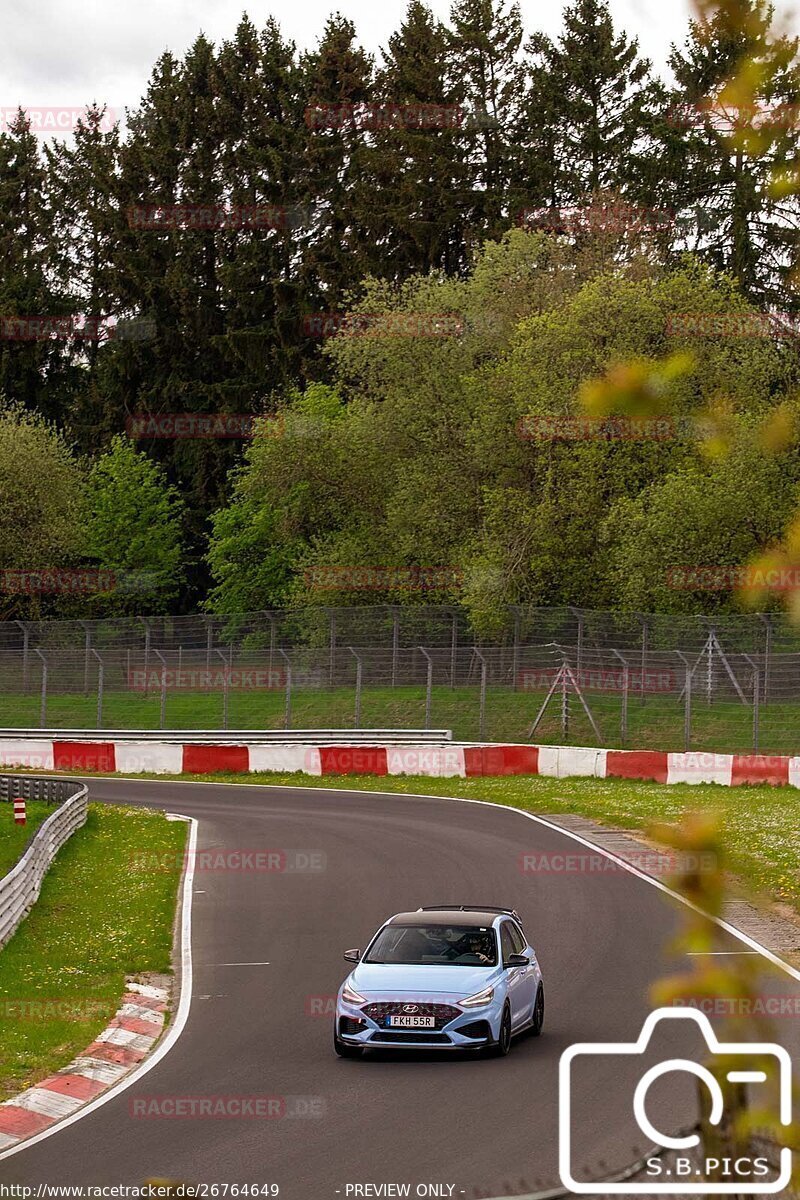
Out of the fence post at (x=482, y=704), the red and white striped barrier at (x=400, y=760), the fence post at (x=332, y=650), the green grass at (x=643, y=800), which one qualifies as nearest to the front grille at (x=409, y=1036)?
the green grass at (x=643, y=800)

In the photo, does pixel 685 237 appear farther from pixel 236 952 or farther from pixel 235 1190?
pixel 235 1190

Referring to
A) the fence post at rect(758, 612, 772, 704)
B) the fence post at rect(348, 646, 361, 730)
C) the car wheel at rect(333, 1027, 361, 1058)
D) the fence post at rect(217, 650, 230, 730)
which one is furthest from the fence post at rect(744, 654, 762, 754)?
the car wheel at rect(333, 1027, 361, 1058)

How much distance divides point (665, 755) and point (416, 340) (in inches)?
1069

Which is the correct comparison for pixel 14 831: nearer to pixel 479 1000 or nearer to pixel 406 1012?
pixel 406 1012

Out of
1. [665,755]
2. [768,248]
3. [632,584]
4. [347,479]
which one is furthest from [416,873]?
[768,248]

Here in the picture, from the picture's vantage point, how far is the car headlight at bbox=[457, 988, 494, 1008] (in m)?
14.9

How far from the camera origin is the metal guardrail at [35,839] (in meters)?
21.1

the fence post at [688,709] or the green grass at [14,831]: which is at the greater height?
the fence post at [688,709]

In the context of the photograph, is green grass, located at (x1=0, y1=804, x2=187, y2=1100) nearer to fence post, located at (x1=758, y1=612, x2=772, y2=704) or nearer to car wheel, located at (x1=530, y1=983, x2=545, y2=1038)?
car wheel, located at (x1=530, y1=983, x2=545, y2=1038)

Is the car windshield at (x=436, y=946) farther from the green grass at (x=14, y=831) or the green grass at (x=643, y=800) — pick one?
the green grass at (x=14, y=831)

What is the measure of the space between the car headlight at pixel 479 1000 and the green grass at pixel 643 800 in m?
9.21

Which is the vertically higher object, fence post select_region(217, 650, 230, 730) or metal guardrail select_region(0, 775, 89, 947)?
fence post select_region(217, 650, 230, 730)

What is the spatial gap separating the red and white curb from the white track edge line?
82 mm

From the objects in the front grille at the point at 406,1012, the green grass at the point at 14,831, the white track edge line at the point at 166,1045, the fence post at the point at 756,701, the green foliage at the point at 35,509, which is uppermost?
the green foliage at the point at 35,509
